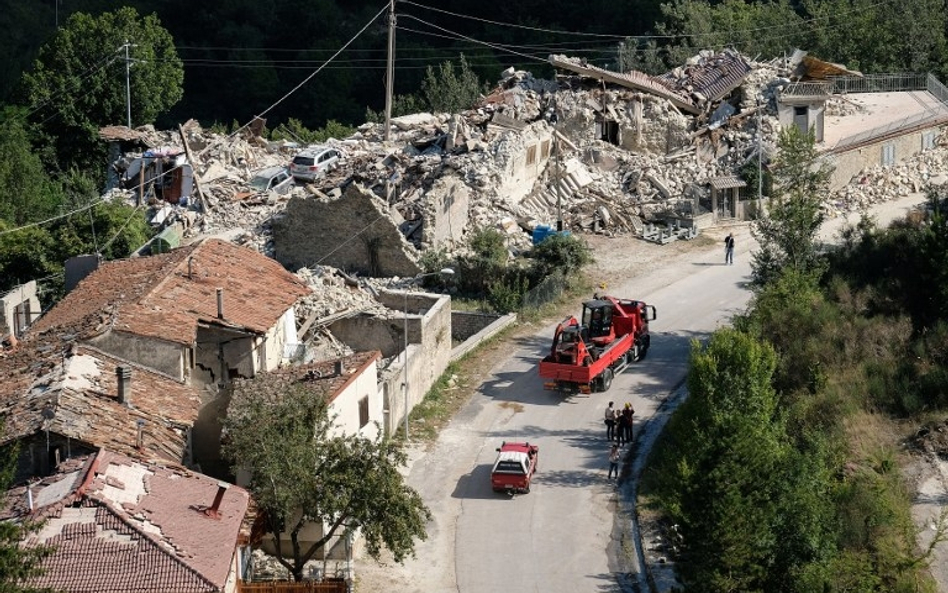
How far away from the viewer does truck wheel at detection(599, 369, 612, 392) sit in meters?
42.8

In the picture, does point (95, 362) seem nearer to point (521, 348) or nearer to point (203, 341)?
point (203, 341)

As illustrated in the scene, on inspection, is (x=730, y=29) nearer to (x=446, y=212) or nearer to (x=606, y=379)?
(x=446, y=212)

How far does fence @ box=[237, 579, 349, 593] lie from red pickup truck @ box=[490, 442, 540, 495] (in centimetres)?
654

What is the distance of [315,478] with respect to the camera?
3152cm

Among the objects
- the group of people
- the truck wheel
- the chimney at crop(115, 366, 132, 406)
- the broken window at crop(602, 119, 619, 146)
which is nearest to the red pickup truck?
the group of people

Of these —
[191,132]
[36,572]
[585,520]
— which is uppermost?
[191,132]

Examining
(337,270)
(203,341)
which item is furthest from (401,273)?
(203,341)

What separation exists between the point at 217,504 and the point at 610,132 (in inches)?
1456

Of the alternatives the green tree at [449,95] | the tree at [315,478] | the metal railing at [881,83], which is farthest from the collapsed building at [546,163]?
the tree at [315,478]

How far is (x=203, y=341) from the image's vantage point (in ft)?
124

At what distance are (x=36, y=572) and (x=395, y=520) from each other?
326 inches

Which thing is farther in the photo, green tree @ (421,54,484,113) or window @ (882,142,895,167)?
green tree @ (421,54,484,113)

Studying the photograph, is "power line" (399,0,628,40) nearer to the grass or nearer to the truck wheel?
the grass

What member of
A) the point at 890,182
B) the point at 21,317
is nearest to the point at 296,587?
the point at 21,317
